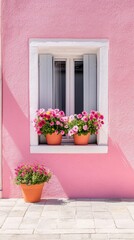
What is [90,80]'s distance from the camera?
6.86 metres

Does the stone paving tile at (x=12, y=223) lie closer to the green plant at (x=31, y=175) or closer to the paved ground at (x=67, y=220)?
the paved ground at (x=67, y=220)

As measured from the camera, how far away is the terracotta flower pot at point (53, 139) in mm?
6574

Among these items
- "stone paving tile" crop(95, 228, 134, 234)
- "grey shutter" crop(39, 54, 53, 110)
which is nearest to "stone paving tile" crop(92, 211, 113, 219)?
"stone paving tile" crop(95, 228, 134, 234)

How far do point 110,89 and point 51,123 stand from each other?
1.31 metres

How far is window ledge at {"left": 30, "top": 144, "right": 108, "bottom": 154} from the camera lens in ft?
21.6

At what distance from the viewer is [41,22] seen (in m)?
6.60

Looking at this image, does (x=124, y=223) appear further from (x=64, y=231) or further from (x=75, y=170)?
(x=75, y=170)

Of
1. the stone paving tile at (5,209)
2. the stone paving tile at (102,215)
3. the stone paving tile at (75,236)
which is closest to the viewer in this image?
the stone paving tile at (75,236)

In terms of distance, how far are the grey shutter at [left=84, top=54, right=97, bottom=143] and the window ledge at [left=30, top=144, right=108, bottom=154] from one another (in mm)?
825

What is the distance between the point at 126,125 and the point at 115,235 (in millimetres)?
2434

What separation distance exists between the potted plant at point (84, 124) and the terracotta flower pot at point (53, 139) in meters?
0.27

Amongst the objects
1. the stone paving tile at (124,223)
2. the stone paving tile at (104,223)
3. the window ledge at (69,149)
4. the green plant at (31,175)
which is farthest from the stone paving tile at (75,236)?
the window ledge at (69,149)

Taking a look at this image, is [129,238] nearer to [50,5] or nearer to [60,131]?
[60,131]

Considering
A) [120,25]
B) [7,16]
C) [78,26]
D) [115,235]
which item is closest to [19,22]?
[7,16]
